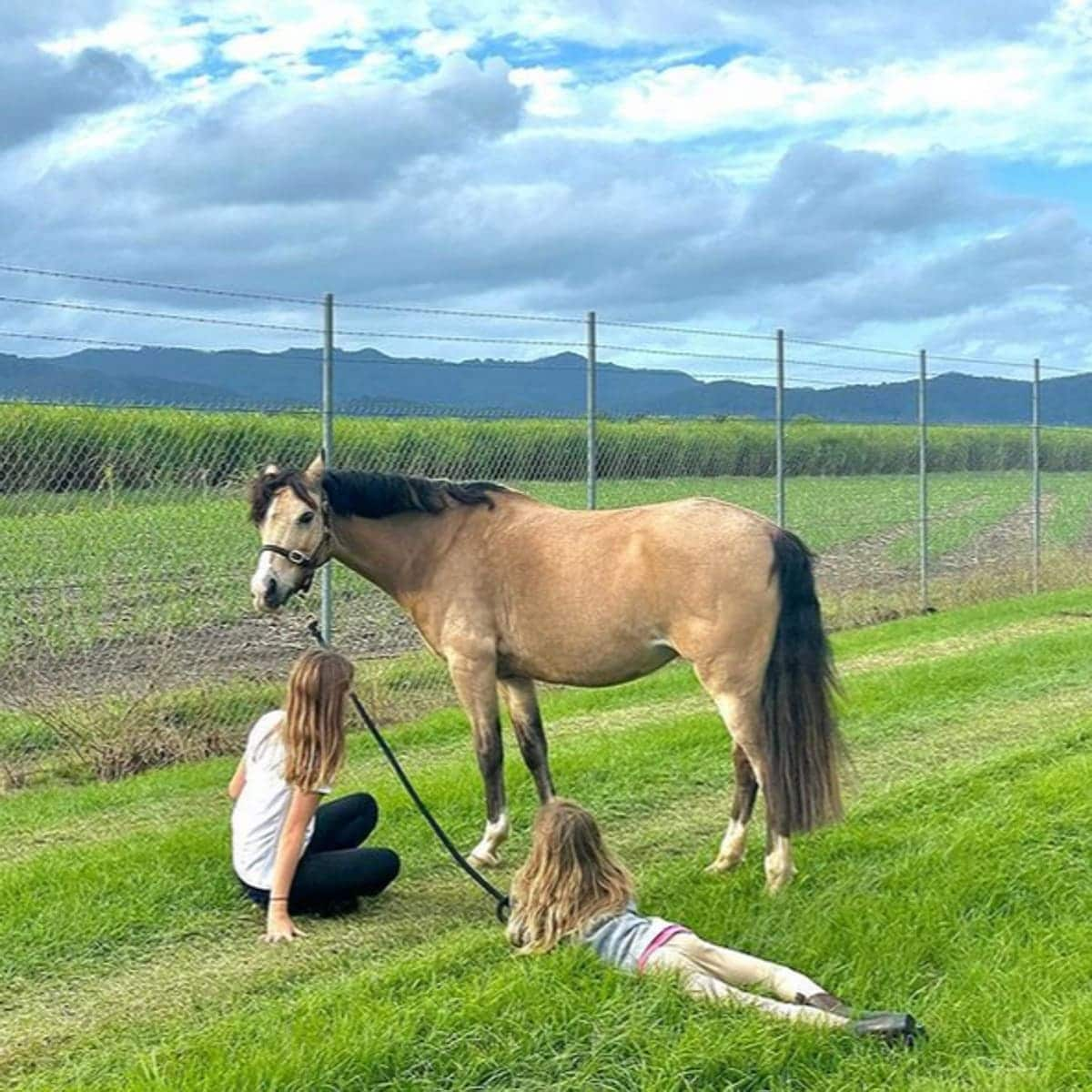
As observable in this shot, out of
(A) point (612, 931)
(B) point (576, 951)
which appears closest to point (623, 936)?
(A) point (612, 931)

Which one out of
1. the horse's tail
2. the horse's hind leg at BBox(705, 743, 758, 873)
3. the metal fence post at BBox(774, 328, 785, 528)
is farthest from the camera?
the metal fence post at BBox(774, 328, 785, 528)

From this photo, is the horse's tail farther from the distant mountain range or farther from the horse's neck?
the distant mountain range

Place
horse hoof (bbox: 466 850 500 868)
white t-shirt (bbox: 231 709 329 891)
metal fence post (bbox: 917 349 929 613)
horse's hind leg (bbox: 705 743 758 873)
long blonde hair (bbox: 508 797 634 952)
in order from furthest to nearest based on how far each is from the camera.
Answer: metal fence post (bbox: 917 349 929 613) → horse hoof (bbox: 466 850 500 868) → horse's hind leg (bbox: 705 743 758 873) → white t-shirt (bbox: 231 709 329 891) → long blonde hair (bbox: 508 797 634 952)

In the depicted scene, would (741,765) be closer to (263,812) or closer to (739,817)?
(739,817)

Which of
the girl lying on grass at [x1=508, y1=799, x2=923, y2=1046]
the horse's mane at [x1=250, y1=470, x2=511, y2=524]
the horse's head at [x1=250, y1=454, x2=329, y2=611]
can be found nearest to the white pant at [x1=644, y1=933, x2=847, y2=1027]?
the girl lying on grass at [x1=508, y1=799, x2=923, y2=1046]

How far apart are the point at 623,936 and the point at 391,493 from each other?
298 centimetres

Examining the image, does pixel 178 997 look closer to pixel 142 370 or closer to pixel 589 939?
pixel 589 939

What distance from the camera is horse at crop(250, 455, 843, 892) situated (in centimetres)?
615

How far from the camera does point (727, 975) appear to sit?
4547mm

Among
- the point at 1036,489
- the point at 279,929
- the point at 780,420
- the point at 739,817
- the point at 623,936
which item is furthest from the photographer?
the point at 1036,489

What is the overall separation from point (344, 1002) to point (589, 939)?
2.72 feet

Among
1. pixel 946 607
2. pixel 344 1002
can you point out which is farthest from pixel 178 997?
pixel 946 607

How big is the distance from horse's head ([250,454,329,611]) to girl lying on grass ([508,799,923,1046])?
2084 mm

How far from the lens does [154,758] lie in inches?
354
